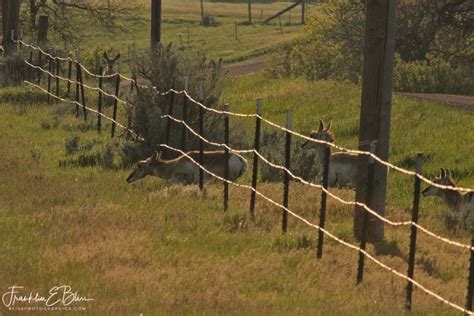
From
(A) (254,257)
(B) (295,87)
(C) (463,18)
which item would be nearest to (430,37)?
(C) (463,18)

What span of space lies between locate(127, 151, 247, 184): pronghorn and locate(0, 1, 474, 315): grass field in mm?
242

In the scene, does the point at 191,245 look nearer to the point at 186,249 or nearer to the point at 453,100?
the point at 186,249

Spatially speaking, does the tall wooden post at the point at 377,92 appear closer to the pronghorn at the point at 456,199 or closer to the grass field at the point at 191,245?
the grass field at the point at 191,245

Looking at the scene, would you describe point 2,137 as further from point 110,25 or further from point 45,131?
point 110,25

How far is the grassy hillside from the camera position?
9555mm

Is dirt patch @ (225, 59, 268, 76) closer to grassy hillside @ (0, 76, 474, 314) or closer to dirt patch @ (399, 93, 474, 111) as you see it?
dirt patch @ (399, 93, 474, 111)

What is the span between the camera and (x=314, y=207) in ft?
48.5

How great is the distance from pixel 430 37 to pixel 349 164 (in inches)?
983

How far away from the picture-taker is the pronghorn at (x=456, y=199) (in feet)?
48.6

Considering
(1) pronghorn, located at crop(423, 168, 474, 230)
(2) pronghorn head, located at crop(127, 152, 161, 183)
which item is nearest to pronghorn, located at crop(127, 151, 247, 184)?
(2) pronghorn head, located at crop(127, 152, 161, 183)

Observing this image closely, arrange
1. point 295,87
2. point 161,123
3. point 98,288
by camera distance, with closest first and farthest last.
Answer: point 98,288 → point 161,123 → point 295,87

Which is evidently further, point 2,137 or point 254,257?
point 2,137

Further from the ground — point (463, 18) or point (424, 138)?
point (463, 18)

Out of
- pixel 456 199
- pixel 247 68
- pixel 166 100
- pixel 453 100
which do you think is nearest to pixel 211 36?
pixel 247 68
